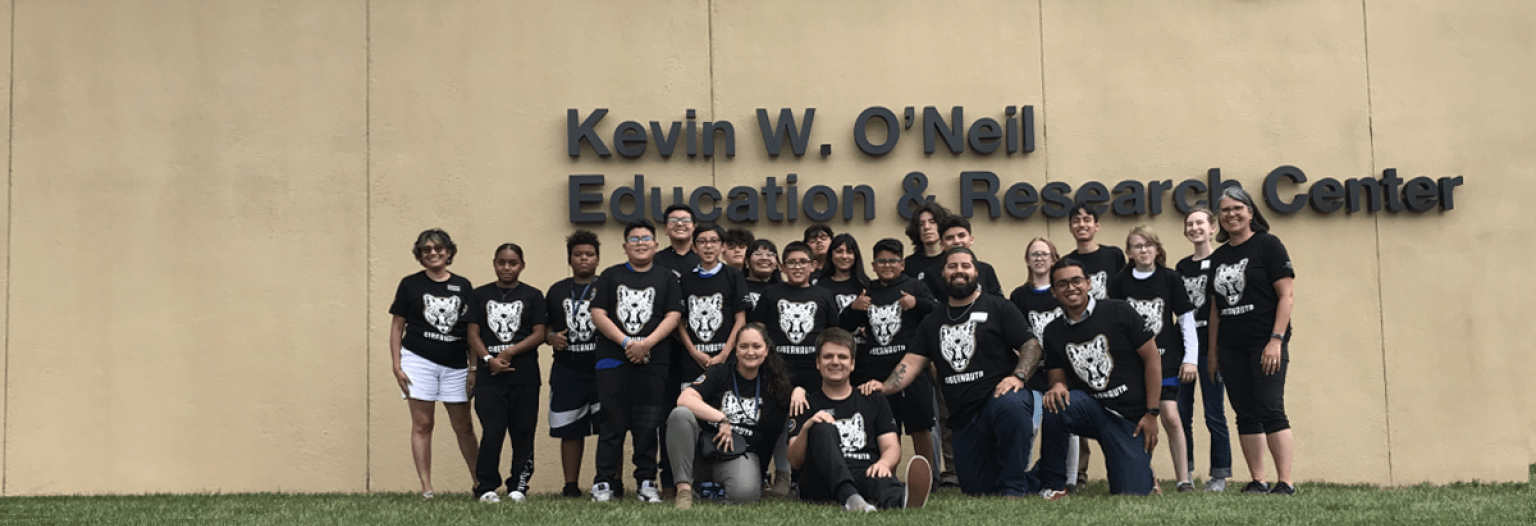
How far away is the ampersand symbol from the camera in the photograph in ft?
28.8

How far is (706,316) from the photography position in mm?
6914

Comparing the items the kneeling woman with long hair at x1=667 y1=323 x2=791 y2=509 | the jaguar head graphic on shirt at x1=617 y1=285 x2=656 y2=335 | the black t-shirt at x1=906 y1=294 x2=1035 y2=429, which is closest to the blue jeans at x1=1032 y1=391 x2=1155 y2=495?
the black t-shirt at x1=906 y1=294 x2=1035 y2=429

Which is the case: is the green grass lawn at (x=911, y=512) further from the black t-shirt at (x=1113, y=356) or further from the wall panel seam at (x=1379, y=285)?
the wall panel seam at (x=1379, y=285)

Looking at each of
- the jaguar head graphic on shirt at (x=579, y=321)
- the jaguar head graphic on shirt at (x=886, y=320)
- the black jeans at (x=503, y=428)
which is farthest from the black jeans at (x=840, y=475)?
the black jeans at (x=503, y=428)

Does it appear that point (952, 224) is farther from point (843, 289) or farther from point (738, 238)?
point (738, 238)

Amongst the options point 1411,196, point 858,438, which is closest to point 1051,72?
point 1411,196

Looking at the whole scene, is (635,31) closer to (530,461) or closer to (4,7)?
(530,461)

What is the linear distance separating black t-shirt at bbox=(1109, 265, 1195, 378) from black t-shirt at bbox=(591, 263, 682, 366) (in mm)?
2480

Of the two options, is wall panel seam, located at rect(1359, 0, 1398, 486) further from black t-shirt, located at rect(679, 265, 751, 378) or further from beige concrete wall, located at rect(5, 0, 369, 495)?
beige concrete wall, located at rect(5, 0, 369, 495)

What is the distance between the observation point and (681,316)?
22.7 feet

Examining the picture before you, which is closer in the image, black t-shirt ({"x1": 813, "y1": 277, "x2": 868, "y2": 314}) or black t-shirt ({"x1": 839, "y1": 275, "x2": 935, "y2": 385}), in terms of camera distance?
black t-shirt ({"x1": 839, "y1": 275, "x2": 935, "y2": 385})

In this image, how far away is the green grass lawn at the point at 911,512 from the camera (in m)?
5.39

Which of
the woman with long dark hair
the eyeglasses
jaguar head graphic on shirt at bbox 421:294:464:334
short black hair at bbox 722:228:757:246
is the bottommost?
jaguar head graphic on shirt at bbox 421:294:464:334

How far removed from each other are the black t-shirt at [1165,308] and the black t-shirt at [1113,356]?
419 mm
